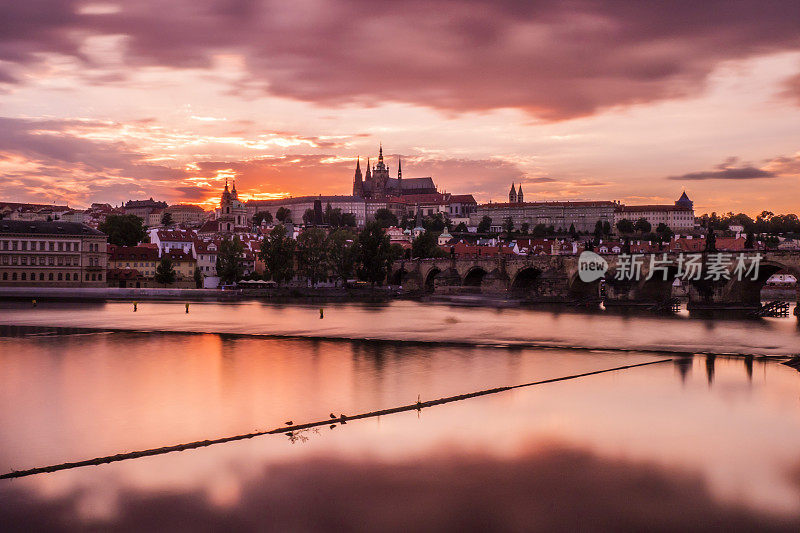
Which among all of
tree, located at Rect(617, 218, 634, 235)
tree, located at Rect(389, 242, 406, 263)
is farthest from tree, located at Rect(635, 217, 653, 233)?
tree, located at Rect(389, 242, 406, 263)

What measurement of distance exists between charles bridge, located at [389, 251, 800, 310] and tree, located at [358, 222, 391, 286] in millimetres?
6013

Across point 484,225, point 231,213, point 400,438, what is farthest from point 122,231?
point 484,225

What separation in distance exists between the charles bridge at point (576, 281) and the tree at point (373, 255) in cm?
601

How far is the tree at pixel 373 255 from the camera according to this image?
224ft

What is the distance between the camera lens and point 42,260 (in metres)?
62.4

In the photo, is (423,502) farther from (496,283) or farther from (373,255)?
(373,255)

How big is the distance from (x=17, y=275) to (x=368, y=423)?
188ft

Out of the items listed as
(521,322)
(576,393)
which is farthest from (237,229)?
(576,393)

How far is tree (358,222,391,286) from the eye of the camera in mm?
68312

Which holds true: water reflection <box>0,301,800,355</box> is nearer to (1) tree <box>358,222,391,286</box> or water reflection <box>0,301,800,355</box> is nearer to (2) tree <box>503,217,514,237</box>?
(1) tree <box>358,222,391,286</box>

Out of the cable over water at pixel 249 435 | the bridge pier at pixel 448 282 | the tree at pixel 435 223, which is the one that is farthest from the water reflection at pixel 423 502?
the tree at pixel 435 223

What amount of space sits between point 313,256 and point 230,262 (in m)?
7.88

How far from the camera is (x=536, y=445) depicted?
12562 millimetres

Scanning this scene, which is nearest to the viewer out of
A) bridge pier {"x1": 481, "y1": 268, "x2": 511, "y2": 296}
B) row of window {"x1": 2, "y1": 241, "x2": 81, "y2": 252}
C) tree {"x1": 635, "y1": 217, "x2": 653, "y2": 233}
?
row of window {"x1": 2, "y1": 241, "x2": 81, "y2": 252}
